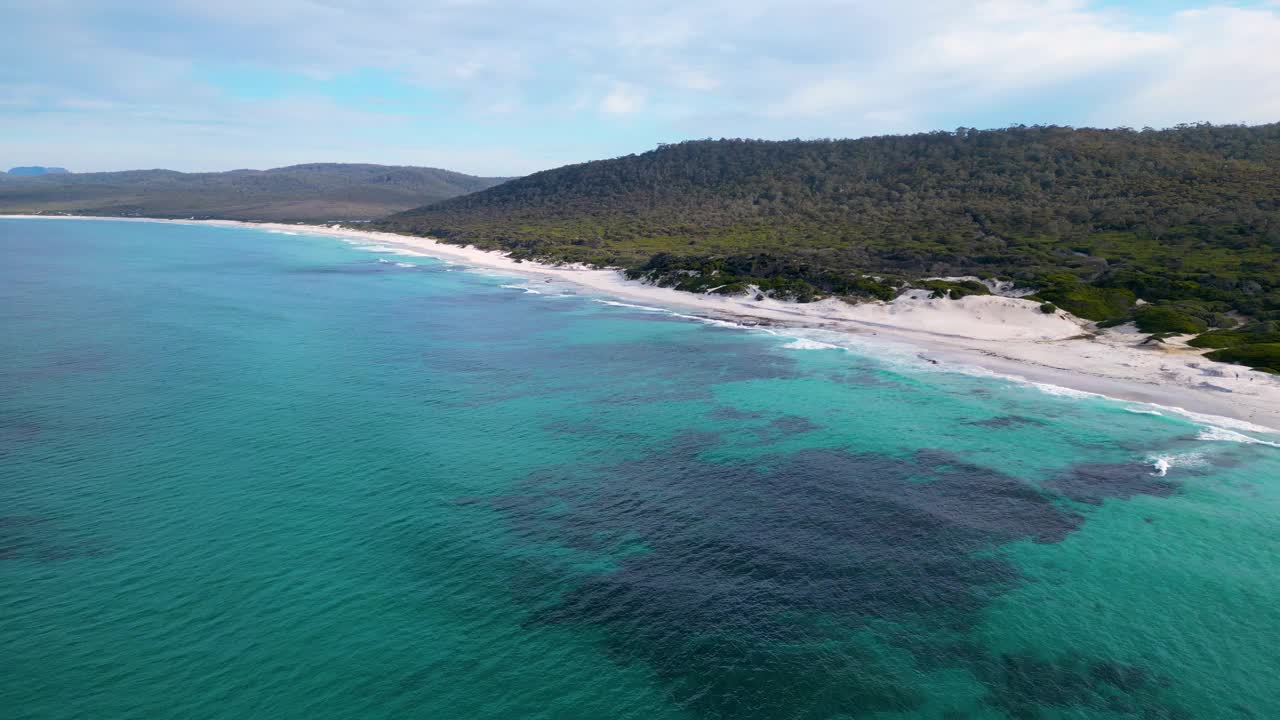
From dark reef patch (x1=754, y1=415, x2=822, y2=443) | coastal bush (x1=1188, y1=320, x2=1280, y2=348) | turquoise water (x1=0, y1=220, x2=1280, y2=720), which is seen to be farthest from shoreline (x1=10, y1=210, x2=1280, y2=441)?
dark reef patch (x1=754, y1=415, x2=822, y2=443)

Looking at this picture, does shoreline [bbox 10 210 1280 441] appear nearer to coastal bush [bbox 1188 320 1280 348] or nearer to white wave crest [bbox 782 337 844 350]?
white wave crest [bbox 782 337 844 350]

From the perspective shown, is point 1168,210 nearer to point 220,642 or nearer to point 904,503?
point 904,503

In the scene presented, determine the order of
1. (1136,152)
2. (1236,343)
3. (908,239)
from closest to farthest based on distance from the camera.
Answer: (1236,343), (908,239), (1136,152)

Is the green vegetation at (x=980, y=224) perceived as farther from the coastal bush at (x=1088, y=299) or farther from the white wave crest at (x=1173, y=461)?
the white wave crest at (x=1173, y=461)

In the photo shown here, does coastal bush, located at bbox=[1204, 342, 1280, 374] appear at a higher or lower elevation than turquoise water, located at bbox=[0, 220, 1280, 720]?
higher

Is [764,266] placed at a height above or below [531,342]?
above

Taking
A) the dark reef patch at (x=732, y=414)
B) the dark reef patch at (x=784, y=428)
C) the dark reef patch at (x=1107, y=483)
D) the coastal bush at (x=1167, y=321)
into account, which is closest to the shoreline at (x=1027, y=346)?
the coastal bush at (x=1167, y=321)

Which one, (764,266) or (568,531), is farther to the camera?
(764,266)

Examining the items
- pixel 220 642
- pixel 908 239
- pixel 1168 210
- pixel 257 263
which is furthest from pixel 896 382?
pixel 257 263
